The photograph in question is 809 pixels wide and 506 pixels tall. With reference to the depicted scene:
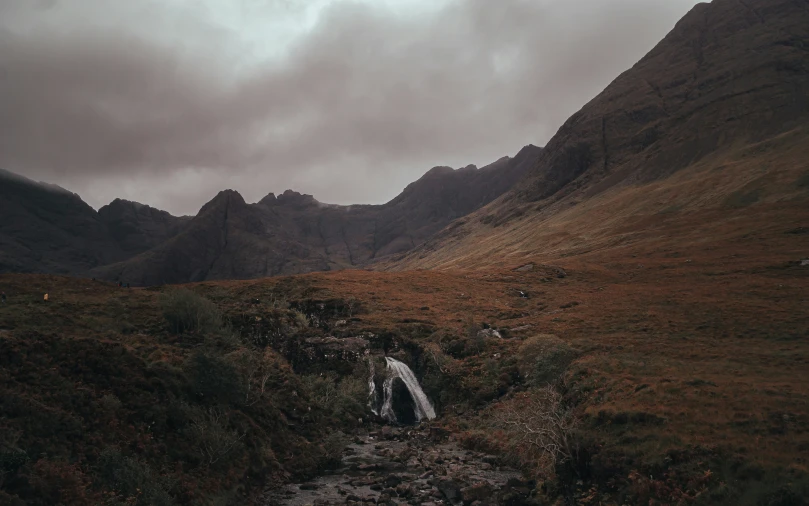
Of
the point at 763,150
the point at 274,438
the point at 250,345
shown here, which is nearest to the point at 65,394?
the point at 274,438

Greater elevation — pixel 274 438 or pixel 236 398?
pixel 236 398

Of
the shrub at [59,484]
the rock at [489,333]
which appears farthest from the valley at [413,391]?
the rock at [489,333]

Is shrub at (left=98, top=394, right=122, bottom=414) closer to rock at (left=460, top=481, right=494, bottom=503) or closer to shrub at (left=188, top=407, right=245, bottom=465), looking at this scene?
shrub at (left=188, top=407, right=245, bottom=465)

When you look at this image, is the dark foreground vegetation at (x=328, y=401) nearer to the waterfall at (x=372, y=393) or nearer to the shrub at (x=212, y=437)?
the shrub at (x=212, y=437)

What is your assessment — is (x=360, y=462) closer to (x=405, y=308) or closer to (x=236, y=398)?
(x=236, y=398)

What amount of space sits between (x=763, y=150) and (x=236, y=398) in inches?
7834

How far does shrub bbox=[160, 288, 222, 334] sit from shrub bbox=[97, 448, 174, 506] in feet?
104

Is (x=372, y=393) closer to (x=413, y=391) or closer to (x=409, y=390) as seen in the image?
(x=409, y=390)

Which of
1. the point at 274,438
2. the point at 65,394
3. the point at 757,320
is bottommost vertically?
the point at 757,320

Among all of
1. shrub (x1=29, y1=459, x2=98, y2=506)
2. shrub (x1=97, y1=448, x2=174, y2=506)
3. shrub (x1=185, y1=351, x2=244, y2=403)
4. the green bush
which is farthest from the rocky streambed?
shrub (x1=29, y1=459, x2=98, y2=506)

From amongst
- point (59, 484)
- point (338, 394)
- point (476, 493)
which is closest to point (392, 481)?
point (476, 493)

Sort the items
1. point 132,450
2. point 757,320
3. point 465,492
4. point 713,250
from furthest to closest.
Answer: point 713,250 → point 757,320 → point 465,492 → point 132,450

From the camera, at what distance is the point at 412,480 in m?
38.3

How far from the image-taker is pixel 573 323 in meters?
69.5
